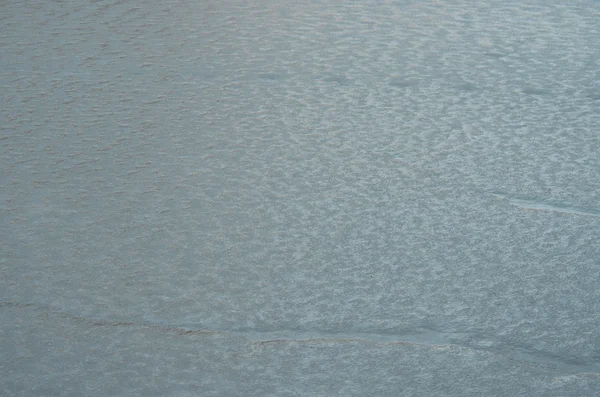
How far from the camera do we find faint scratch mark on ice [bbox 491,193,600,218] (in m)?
1.48

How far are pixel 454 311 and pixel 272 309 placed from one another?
0.76 feet

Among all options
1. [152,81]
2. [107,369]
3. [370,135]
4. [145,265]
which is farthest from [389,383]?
[152,81]

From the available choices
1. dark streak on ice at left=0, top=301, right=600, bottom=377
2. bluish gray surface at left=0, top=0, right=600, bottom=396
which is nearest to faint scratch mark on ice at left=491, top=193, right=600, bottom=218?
bluish gray surface at left=0, top=0, right=600, bottom=396

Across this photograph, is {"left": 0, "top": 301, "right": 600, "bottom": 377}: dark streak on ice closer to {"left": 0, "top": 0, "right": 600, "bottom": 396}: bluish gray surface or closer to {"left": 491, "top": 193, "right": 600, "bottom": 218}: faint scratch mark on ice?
{"left": 0, "top": 0, "right": 600, "bottom": 396}: bluish gray surface

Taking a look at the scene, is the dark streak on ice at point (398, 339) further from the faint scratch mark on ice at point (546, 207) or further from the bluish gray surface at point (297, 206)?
the faint scratch mark on ice at point (546, 207)

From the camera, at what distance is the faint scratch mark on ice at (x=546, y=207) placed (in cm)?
148

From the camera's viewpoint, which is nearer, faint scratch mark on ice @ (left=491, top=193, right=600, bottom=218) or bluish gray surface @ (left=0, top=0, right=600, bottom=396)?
bluish gray surface @ (left=0, top=0, right=600, bottom=396)

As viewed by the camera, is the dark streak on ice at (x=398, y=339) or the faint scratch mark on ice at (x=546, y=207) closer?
the dark streak on ice at (x=398, y=339)

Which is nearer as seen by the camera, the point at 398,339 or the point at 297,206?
the point at 398,339

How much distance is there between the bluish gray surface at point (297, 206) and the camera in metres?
1.10

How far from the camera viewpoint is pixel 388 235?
1.40 m

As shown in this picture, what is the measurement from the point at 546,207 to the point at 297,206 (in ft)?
1.29

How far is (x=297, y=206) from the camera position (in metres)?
1.50

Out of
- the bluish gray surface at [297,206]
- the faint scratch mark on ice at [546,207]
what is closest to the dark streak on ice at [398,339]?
the bluish gray surface at [297,206]
